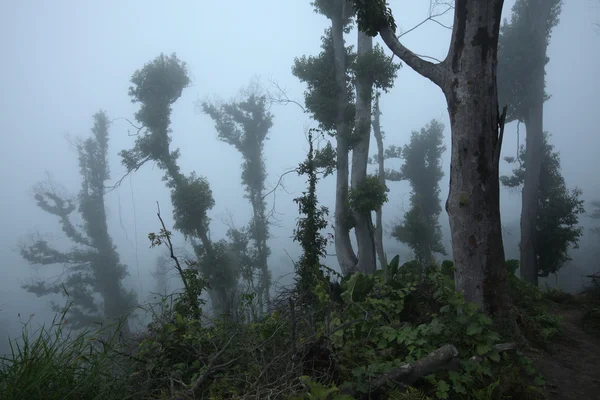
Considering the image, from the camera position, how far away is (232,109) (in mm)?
25969

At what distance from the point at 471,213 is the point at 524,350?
1695mm

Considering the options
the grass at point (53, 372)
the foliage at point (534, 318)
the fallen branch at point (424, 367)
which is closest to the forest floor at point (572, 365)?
the foliage at point (534, 318)

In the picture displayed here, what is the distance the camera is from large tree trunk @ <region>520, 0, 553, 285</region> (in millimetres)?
14633

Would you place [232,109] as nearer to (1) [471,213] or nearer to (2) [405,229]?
(2) [405,229]

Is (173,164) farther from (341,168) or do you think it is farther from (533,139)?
(533,139)

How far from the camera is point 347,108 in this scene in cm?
1259

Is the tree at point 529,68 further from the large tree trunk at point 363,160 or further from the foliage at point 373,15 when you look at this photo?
the foliage at point 373,15

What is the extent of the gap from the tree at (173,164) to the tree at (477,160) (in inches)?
617

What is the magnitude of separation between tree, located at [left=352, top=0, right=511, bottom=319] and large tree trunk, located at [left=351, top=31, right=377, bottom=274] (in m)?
6.84

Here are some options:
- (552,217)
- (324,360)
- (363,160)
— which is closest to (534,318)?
(324,360)

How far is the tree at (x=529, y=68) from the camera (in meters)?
16.3

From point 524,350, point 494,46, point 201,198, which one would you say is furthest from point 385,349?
point 201,198

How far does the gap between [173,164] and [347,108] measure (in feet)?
36.5

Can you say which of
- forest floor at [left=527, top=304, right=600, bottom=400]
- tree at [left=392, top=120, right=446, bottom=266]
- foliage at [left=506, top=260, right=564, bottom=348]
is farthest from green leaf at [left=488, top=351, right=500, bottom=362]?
tree at [left=392, top=120, right=446, bottom=266]
